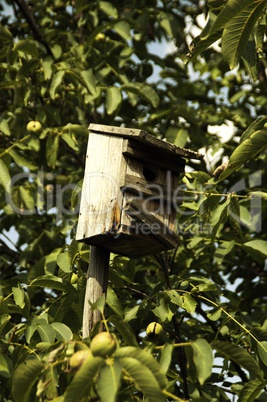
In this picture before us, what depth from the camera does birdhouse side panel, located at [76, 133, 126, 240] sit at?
3.44 meters

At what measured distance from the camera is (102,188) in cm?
353

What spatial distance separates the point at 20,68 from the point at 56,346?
2.46 m

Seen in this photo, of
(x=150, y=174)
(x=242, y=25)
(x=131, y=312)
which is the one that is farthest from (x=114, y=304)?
(x=242, y=25)

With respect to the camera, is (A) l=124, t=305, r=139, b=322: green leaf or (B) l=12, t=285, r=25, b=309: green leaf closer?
(B) l=12, t=285, r=25, b=309: green leaf

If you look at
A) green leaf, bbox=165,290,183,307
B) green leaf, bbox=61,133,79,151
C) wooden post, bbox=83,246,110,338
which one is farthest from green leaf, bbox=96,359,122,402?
green leaf, bbox=61,133,79,151

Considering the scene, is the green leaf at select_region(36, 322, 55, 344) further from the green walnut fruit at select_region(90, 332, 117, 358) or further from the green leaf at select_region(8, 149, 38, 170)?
the green leaf at select_region(8, 149, 38, 170)

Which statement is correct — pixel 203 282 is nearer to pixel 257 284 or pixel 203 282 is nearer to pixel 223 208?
pixel 223 208

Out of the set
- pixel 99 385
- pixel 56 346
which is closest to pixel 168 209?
pixel 56 346

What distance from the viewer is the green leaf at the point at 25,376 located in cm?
270

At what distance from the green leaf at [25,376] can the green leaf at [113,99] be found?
2508 mm

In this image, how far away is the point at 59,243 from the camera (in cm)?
527

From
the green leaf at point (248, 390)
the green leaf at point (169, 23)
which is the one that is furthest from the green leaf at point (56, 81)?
the green leaf at point (248, 390)

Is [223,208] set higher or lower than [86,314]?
higher

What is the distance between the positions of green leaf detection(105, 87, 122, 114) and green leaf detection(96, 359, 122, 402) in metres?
2.64
